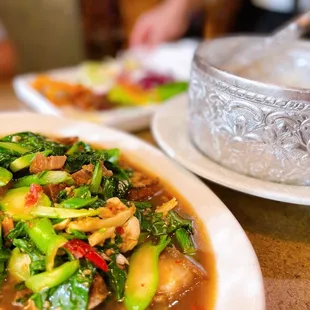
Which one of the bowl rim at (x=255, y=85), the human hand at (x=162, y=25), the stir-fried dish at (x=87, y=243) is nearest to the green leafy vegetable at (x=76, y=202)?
the stir-fried dish at (x=87, y=243)

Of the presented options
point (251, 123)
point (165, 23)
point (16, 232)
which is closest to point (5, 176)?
point (16, 232)

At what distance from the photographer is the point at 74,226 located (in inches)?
42.1

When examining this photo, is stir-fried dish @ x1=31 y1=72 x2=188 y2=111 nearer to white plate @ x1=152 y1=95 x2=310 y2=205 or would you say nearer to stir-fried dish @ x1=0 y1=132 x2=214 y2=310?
white plate @ x1=152 y1=95 x2=310 y2=205

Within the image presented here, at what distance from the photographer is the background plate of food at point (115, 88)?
93.7 inches

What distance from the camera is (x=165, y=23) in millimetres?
3092

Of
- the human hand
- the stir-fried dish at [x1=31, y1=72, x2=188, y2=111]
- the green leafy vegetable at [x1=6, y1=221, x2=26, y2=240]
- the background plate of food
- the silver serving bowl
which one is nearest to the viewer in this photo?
the green leafy vegetable at [x1=6, y1=221, x2=26, y2=240]

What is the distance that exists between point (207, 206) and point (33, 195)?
50 cm

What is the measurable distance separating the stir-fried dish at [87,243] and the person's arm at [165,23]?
1.98m

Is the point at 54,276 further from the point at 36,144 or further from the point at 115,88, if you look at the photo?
the point at 115,88

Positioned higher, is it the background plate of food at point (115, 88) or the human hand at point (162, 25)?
the human hand at point (162, 25)

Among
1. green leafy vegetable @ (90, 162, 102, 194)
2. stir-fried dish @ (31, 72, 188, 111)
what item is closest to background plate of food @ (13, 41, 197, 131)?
stir-fried dish @ (31, 72, 188, 111)

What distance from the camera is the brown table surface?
A: 115 centimetres

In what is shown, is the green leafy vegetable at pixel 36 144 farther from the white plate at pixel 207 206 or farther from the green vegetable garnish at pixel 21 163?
the white plate at pixel 207 206

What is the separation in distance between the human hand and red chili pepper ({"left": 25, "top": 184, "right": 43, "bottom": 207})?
216 centimetres
